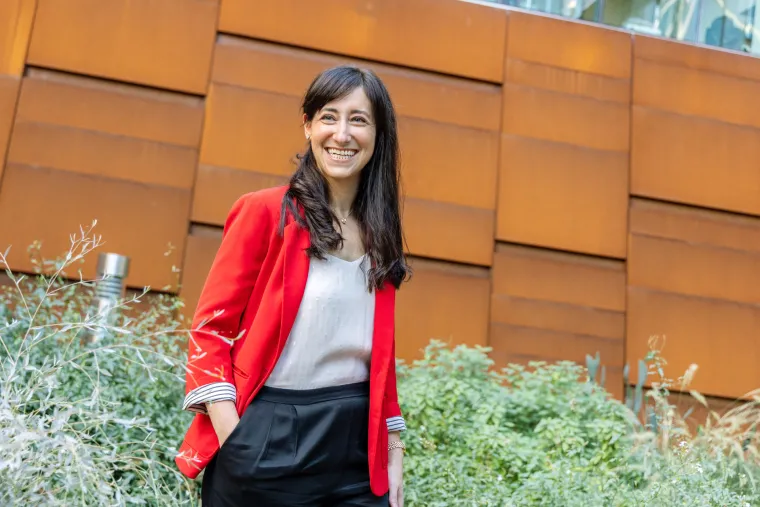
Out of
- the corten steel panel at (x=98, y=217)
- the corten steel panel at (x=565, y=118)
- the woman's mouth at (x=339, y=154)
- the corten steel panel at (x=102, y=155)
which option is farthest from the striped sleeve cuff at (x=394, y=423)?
the corten steel panel at (x=565, y=118)

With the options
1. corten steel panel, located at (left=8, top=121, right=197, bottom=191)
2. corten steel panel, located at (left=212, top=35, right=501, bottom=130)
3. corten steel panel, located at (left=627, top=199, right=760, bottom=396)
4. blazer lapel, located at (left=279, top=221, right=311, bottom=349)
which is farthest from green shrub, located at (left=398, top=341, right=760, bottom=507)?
blazer lapel, located at (left=279, top=221, right=311, bottom=349)

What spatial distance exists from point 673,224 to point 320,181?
472 cm

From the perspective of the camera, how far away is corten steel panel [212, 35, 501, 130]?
18.0 feet

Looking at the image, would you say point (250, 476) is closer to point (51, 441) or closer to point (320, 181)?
point (51, 441)

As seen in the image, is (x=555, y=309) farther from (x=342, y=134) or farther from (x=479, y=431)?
(x=342, y=134)

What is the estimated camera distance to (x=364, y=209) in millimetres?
1972

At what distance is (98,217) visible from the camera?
5.18m

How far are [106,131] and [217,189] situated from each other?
2.42 feet

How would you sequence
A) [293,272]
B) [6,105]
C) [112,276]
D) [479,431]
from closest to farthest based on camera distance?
[293,272], [479,431], [112,276], [6,105]

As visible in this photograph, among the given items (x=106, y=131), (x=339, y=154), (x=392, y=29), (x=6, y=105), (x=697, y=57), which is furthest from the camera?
(x=697, y=57)

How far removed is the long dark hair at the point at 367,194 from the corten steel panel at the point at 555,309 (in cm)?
378

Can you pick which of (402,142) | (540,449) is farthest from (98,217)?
(540,449)

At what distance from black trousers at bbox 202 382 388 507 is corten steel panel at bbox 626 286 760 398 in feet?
14.6

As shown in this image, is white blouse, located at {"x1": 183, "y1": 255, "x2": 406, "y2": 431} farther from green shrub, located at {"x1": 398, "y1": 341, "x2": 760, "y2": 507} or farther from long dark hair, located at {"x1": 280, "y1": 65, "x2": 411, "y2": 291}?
green shrub, located at {"x1": 398, "y1": 341, "x2": 760, "y2": 507}
